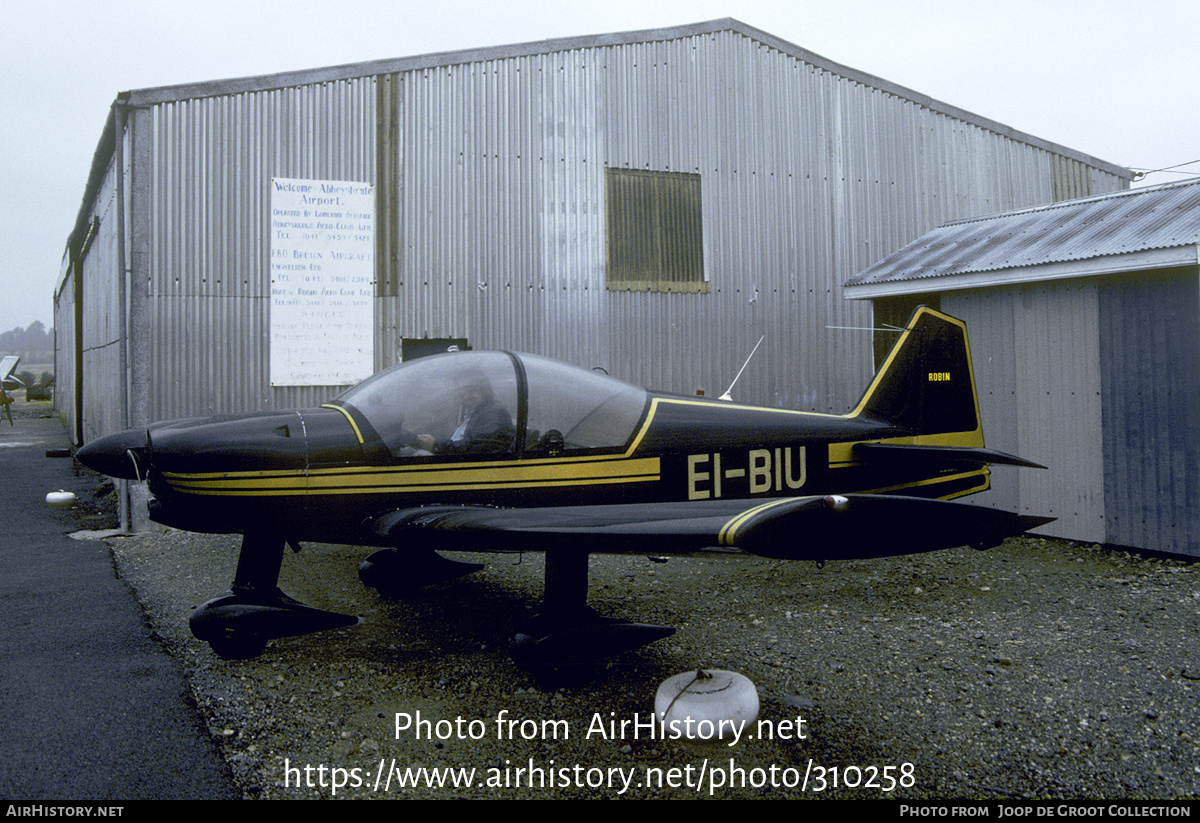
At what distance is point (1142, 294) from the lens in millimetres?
6441

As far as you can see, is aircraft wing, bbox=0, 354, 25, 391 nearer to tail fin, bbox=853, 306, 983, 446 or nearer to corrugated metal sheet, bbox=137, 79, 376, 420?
corrugated metal sheet, bbox=137, 79, 376, 420

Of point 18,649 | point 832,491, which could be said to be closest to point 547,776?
point 832,491

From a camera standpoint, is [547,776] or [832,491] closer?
[547,776]

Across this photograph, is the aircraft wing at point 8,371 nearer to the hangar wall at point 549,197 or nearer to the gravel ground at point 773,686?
the hangar wall at point 549,197

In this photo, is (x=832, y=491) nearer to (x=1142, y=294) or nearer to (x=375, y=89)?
(x=1142, y=294)

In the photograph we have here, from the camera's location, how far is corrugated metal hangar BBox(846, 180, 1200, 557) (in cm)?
617

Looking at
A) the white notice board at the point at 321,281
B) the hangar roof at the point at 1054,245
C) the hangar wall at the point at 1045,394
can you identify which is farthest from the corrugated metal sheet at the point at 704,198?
the hangar wall at the point at 1045,394

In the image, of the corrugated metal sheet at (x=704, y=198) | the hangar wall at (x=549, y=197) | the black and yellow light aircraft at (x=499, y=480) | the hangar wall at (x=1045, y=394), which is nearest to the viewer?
the black and yellow light aircraft at (x=499, y=480)

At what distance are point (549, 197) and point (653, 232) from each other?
1.35 metres

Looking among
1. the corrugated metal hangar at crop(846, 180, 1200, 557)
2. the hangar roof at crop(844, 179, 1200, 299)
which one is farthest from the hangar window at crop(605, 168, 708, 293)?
the corrugated metal hangar at crop(846, 180, 1200, 557)

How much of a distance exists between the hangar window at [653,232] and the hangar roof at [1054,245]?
1.99 m

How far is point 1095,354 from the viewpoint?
22.2ft

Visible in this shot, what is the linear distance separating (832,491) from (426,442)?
276 centimetres

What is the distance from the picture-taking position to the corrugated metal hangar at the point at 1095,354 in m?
6.17
